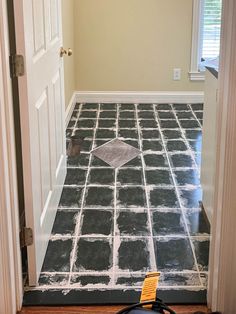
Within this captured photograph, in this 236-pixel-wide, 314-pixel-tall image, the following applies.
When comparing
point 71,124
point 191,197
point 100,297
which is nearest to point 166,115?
point 71,124

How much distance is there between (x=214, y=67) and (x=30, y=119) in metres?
1.12

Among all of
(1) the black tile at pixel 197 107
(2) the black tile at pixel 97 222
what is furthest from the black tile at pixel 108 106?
(2) the black tile at pixel 97 222

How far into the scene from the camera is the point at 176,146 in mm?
4332

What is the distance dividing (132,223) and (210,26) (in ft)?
11.5

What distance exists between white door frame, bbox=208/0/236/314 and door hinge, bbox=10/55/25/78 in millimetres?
776

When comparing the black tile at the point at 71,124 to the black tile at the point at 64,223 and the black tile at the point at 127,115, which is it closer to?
the black tile at the point at 127,115

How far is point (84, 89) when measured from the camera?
593cm

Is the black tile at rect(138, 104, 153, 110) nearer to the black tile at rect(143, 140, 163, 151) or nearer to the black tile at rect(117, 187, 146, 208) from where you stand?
the black tile at rect(143, 140, 163, 151)

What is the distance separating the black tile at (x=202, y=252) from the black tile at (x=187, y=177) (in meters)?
0.87

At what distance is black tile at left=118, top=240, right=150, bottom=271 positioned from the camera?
2480 mm

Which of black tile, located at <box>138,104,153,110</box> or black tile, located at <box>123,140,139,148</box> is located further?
black tile, located at <box>138,104,153,110</box>

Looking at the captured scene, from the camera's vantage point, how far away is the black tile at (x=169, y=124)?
4914mm

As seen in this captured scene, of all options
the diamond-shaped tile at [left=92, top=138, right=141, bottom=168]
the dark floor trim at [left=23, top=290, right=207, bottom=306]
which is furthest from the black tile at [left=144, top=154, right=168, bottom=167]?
the dark floor trim at [left=23, top=290, right=207, bottom=306]

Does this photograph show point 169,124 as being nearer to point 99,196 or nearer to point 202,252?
point 99,196
